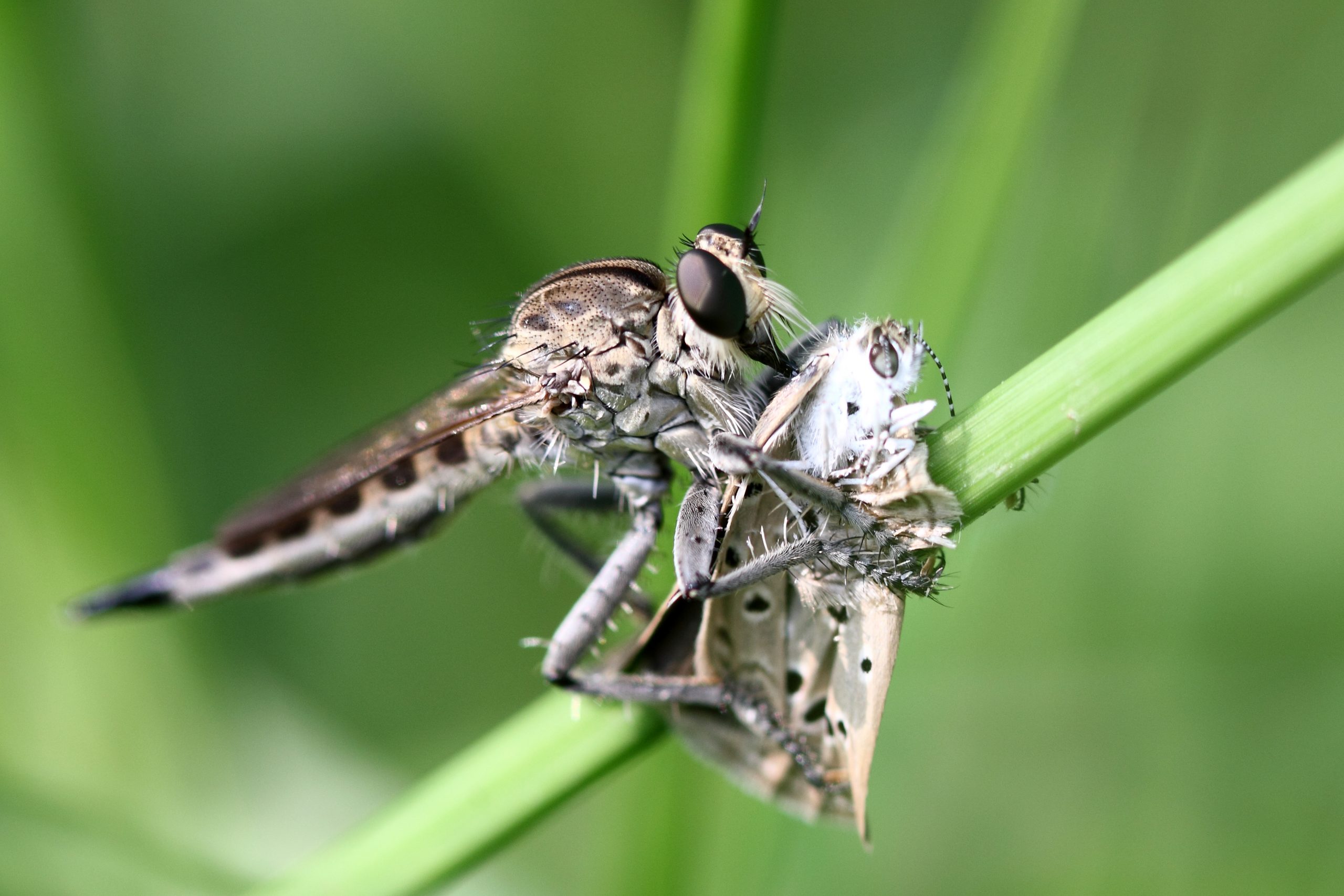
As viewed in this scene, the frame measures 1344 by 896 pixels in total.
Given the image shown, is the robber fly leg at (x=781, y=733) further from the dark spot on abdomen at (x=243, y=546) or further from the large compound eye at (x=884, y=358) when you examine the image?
the dark spot on abdomen at (x=243, y=546)

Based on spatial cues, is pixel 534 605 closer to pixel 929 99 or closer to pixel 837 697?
pixel 837 697

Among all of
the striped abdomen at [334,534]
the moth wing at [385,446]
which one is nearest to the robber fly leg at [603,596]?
the moth wing at [385,446]

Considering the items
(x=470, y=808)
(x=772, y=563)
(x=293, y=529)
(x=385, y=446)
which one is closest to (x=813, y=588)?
(x=772, y=563)

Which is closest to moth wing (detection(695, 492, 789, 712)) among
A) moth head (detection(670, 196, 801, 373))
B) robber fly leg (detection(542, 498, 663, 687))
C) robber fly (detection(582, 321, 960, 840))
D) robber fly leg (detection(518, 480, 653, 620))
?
robber fly (detection(582, 321, 960, 840))

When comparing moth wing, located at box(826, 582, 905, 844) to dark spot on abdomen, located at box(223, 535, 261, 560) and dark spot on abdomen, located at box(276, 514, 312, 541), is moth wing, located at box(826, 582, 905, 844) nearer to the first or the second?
dark spot on abdomen, located at box(276, 514, 312, 541)

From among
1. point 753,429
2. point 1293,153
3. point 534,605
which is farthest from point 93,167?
point 1293,153
